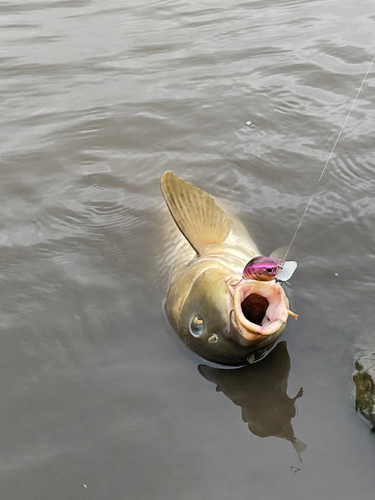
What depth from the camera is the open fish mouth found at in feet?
9.14

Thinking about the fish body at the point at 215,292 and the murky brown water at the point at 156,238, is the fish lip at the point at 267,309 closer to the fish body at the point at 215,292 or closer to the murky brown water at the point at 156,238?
the fish body at the point at 215,292

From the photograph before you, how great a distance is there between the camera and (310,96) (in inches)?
244

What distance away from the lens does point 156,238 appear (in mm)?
4539

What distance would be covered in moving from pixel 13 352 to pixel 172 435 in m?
1.14

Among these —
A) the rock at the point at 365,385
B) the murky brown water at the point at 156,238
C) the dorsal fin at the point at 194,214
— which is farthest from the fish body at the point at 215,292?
the rock at the point at 365,385

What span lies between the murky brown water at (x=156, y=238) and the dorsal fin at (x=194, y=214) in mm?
635

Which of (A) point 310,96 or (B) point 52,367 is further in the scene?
(A) point 310,96

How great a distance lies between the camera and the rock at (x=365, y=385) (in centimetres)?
301

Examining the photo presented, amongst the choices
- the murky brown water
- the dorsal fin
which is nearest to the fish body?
the dorsal fin

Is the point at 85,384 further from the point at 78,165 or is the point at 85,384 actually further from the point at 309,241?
the point at 78,165

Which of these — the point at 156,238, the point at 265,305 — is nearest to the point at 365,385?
the point at 265,305

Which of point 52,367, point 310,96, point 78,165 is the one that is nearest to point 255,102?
point 310,96

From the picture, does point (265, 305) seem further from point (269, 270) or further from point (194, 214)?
point (194, 214)

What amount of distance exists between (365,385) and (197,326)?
0.94 metres
